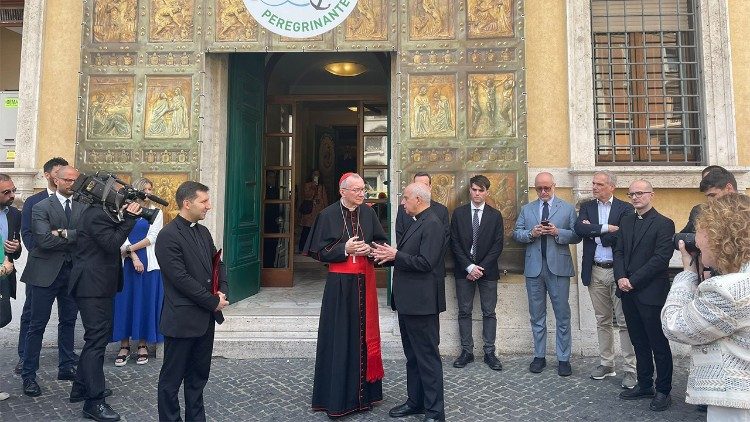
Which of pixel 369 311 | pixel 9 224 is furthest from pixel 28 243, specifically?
pixel 369 311

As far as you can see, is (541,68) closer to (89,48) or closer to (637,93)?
(637,93)

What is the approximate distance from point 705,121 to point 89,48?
790 centimetres

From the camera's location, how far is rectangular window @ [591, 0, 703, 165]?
650cm

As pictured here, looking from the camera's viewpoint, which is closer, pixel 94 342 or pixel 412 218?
pixel 94 342

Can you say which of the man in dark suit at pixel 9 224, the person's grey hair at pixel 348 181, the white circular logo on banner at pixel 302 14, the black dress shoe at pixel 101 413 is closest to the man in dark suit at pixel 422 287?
the person's grey hair at pixel 348 181

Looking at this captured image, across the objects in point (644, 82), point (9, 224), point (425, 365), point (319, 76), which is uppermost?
point (319, 76)

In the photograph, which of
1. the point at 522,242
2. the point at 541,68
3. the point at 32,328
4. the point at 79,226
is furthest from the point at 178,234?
the point at 541,68

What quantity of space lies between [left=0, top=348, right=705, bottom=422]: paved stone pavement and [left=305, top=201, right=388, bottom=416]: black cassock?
171 mm

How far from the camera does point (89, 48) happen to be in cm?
632

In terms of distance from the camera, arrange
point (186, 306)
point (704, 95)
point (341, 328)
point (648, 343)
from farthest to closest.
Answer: point (704, 95) < point (648, 343) < point (341, 328) < point (186, 306)

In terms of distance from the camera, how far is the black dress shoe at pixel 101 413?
402cm

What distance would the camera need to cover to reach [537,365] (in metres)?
5.36

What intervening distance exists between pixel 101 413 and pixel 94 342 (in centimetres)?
57

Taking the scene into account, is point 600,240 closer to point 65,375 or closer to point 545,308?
point 545,308
